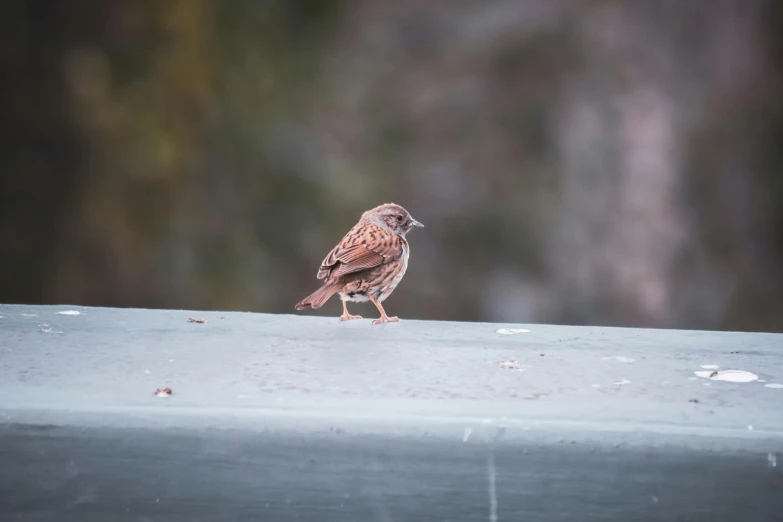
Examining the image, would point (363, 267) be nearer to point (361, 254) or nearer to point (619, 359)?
point (361, 254)

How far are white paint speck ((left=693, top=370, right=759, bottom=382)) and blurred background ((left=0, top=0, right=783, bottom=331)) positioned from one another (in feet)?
15.1

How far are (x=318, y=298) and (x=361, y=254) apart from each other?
0.25m

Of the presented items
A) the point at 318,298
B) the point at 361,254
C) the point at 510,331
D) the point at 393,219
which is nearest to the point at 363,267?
the point at 361,254

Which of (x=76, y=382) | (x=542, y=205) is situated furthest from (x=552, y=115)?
(x=76, y=382)

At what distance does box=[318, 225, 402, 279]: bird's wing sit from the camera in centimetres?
367

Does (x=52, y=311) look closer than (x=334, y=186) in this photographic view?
Yes

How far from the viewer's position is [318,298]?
356 cm

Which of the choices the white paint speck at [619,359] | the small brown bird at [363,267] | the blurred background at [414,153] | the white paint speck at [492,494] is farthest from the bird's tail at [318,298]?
the blurred background at [414,153]

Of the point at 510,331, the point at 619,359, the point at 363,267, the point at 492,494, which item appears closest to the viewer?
the point at 492,494

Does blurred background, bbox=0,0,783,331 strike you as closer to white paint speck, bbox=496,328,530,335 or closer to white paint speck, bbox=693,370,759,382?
white paint speck, bbox=496,328,530,335

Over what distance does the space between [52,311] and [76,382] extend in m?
0.93

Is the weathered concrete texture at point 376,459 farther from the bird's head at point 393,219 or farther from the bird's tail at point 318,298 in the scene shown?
the bird's head at point 393,219

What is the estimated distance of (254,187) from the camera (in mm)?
6809

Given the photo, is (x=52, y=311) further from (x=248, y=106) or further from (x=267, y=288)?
(x=248, y=106)
